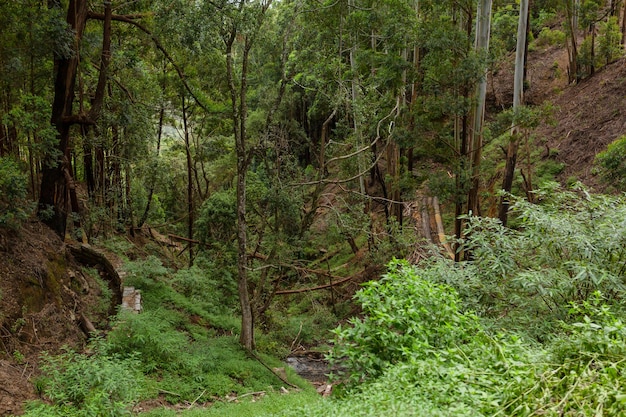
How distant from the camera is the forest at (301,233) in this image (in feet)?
14.3

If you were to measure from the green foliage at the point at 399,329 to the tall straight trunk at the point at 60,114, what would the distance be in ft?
25.5

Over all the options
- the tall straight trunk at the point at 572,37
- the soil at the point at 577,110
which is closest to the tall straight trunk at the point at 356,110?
the soil at the point at 577,110

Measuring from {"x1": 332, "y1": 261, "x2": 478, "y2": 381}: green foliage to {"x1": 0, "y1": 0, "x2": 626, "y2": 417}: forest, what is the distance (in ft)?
0.09

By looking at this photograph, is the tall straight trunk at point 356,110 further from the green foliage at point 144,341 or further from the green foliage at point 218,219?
the green foliage at point 144,341

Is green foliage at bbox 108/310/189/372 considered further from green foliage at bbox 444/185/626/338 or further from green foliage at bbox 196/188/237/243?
green foliage at bbox 444/185/626/338

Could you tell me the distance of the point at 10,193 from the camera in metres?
7.61

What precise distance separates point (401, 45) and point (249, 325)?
8.16m

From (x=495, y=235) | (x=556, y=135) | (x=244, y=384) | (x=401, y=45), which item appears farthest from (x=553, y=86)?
(x=244, y=384)

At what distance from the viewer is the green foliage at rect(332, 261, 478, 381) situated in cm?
435

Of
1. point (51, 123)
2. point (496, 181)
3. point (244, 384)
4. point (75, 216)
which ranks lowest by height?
point (244, 384)

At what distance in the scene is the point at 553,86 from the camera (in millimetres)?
21688

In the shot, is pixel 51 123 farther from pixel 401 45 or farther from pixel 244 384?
pixel 401 45

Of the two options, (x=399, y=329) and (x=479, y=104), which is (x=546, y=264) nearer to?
(x=399, y=329)

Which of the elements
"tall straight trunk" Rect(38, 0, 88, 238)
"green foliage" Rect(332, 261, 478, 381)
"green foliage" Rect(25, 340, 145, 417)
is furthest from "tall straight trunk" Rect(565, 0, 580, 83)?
"green foliage" Rect(25, 340, 145, 417)
